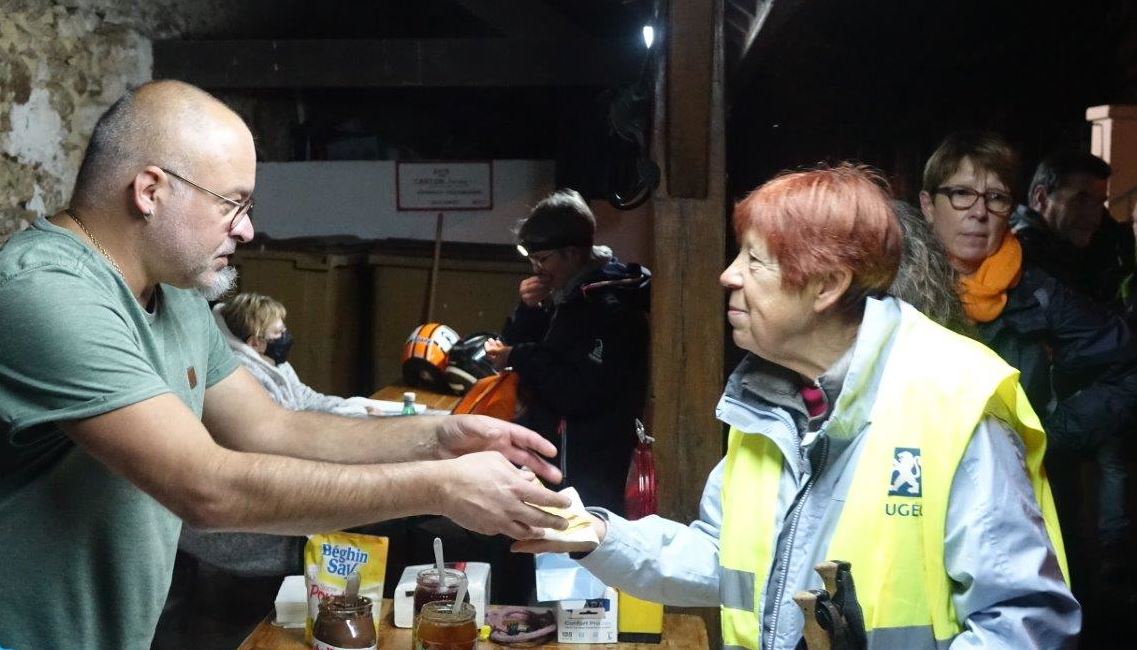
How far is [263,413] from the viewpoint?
2732 mm

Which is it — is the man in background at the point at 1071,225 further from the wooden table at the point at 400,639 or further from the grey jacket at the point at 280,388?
the grey jacket at the point at 280,388

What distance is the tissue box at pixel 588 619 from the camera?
2807 millimetres

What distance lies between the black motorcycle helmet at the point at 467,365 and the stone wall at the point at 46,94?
2184 millimetres

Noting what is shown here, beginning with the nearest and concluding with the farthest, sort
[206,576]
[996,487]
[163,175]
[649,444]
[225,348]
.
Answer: [996,487] → [163,175] → [225,348] → [649,444] → [206,576]

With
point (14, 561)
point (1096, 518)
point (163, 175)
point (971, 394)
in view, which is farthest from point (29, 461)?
point (1096, 518)

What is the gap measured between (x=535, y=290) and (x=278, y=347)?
144cm

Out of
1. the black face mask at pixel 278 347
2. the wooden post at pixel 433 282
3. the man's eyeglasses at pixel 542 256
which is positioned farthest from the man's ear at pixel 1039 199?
the wooden post at pixel 433 282

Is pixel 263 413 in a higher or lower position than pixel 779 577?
higher

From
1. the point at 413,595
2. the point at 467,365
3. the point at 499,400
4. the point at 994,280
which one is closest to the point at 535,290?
the point at 499,400

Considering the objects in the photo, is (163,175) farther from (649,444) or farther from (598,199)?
(598,199)

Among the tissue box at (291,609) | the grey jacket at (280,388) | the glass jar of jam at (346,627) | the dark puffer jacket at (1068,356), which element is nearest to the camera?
the glass jar of jam at (346,627)

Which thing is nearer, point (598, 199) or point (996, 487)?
point (996, 487)

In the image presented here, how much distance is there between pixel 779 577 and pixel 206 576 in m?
4.58

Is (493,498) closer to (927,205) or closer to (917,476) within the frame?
(917,476)
